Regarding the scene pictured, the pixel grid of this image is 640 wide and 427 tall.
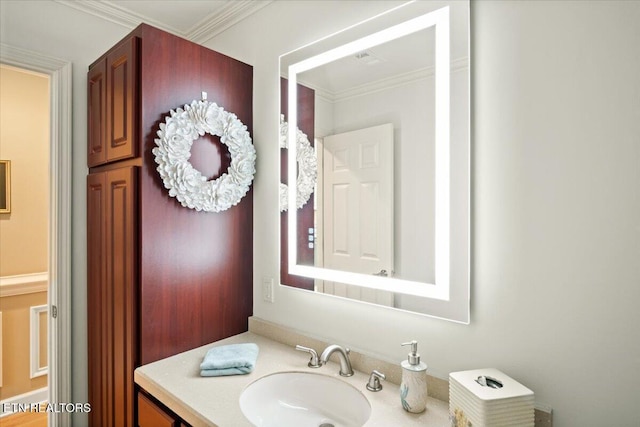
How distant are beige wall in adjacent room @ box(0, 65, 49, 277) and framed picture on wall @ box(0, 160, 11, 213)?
0.08ft

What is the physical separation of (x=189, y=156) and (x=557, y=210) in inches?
52.2

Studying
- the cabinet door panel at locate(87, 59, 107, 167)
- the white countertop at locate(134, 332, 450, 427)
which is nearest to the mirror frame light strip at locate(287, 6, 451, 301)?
the white countertop at locate(134, 332, 450, 427)

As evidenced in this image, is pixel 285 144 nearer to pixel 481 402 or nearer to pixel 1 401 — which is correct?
pixel 481 402

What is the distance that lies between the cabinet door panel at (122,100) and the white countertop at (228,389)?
34.2 inches

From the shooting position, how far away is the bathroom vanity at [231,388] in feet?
3.43

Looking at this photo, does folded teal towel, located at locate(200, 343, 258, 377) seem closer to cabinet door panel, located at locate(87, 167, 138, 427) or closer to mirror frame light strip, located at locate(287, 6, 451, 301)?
cabinet door panel, located at locate(87, 167, 138, 427)

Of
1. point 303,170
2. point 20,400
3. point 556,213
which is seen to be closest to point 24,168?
point 20,400

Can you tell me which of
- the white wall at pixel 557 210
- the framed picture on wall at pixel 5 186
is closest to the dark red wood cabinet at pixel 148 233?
the white wall at pixel 557 210

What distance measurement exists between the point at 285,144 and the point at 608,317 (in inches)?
51.5

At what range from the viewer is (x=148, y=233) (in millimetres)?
1442

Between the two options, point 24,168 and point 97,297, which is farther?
point 24,168

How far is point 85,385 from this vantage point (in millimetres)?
1873

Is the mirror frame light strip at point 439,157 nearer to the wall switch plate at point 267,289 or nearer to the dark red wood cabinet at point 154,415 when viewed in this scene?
the wall switch plate at point 267,289

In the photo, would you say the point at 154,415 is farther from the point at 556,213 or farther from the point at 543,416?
the point at 556,213
